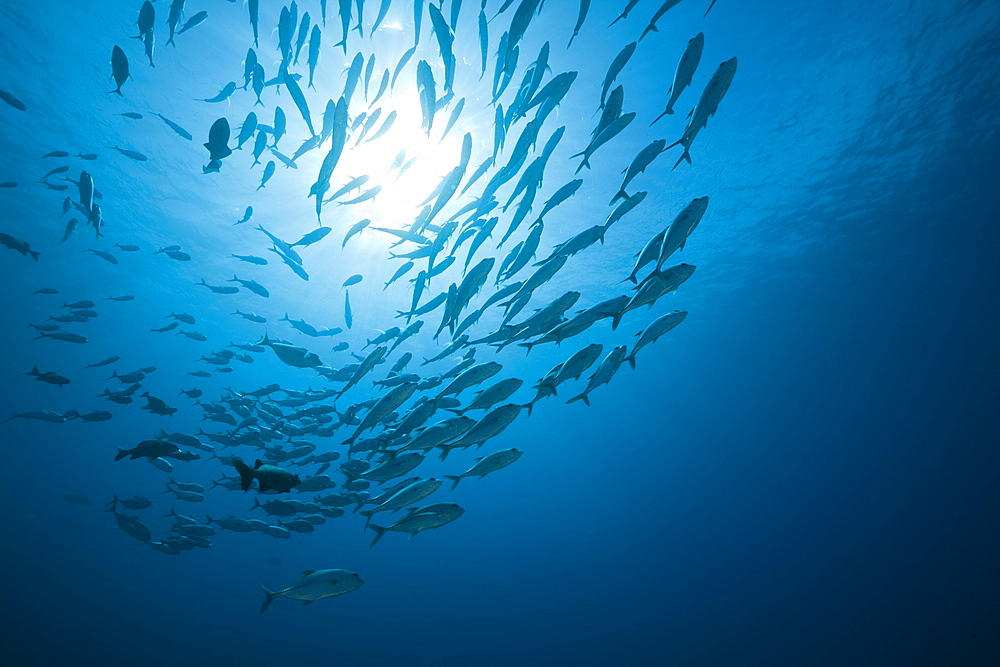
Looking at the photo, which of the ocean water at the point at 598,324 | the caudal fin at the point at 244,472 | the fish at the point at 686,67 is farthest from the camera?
the ocean water at the point at 598,324

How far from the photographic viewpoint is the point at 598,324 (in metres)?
23.3

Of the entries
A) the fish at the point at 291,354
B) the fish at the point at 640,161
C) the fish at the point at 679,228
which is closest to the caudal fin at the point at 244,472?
the fish at the point at 291,354

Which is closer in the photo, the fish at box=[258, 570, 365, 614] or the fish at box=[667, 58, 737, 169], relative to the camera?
the fish at box=[667, 58, 737, 169]

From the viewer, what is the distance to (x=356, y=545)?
4647 centimetres

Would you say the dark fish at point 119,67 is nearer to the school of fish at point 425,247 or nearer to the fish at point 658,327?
the school of fish at point 425,247

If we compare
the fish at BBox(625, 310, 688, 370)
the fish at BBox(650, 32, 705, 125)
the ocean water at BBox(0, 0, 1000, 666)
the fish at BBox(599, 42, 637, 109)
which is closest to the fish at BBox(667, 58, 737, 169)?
the fish at BBox(650, 32, 705, 125)

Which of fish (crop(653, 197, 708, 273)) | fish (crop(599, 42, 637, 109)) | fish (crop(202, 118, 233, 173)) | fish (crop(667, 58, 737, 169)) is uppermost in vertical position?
fish (crop(202, 118, 233, 173))

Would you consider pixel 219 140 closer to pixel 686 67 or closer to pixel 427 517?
pixel 427 517

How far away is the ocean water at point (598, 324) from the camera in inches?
400

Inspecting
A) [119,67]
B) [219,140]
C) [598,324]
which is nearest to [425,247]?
[219,140]

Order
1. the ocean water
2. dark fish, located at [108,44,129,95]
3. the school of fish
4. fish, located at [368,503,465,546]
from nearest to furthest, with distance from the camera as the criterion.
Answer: the school of fish → fish, located at [368,503,465,546] → dark fish, located at [108,44,129,95] → the ocean water

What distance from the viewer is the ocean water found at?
10.1m

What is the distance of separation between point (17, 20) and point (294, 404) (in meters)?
13.2

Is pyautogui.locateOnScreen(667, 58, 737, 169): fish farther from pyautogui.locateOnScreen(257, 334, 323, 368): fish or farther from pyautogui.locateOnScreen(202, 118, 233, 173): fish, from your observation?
pyautogui.locateOnScreen(257, 334, 323, 368): fish
